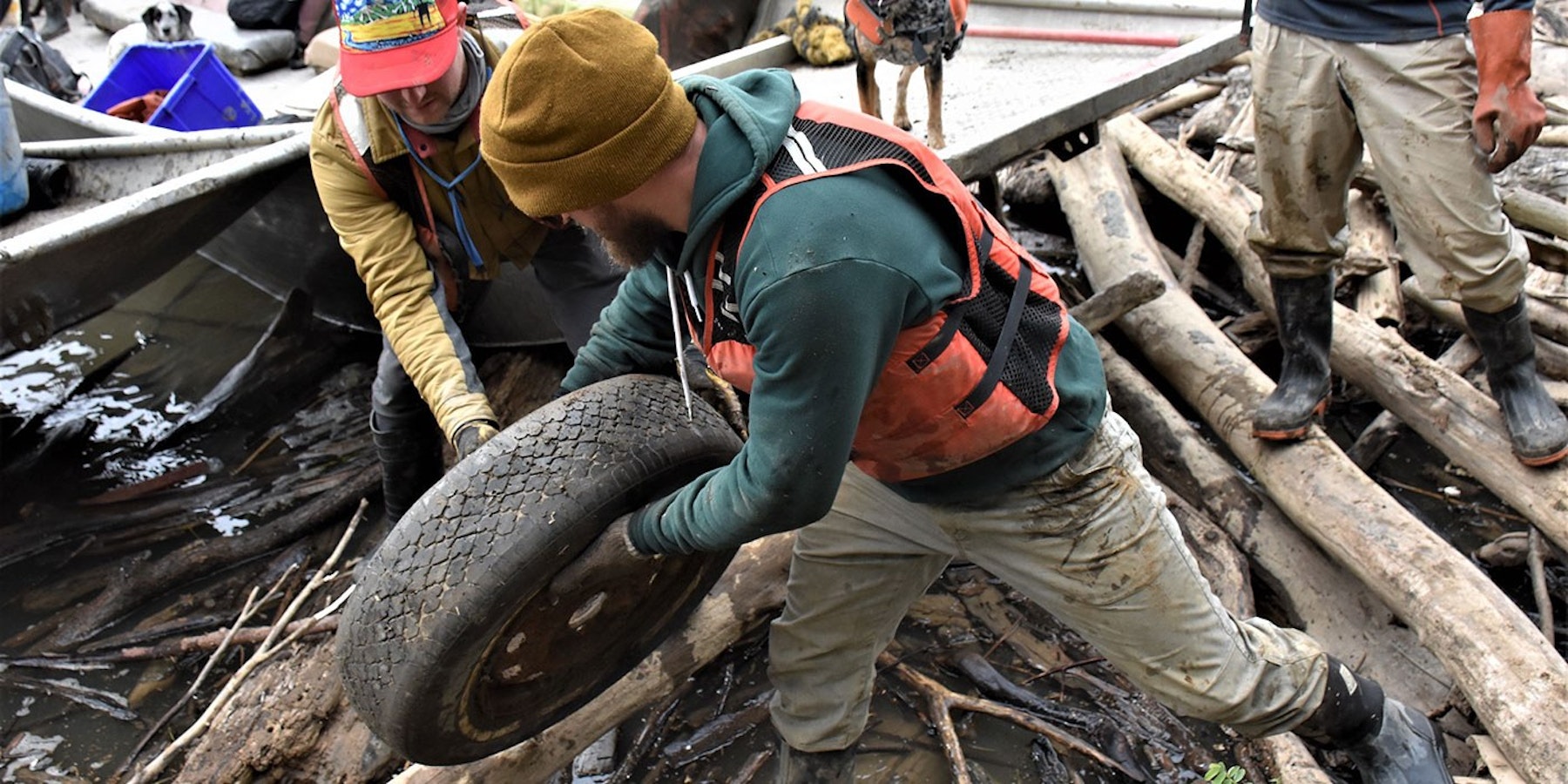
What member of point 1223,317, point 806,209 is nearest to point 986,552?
point 806,209

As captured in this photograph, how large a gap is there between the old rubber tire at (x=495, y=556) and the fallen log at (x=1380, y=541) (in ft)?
7.06

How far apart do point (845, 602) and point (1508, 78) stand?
2.35m

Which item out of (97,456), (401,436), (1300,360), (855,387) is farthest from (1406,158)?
(97,456)

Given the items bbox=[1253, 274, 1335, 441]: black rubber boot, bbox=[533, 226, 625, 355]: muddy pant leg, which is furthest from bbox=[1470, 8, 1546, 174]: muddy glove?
bbox=[533, 226, 625, 355]: muddy pant leg

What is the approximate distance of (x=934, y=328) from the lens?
84.5 inches

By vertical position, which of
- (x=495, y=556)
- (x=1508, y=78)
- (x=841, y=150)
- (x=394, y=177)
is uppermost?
(x=841, y=150)

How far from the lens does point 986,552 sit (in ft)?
9.08

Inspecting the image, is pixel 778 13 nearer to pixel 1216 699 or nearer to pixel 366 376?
pixel 366 376

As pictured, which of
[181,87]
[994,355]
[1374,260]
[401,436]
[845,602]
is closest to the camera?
[994,355]

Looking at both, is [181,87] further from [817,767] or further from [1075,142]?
[817,767]

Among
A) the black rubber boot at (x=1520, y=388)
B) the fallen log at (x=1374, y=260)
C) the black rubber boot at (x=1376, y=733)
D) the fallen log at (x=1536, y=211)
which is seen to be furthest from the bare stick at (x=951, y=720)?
the fallen log at (x=1536, y=211)

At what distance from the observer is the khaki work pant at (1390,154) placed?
3326 mm

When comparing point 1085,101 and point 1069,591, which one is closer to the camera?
point 1069,591

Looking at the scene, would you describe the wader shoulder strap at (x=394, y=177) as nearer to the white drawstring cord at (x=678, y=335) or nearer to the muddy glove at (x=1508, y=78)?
the white drawstring cord at (x=678, y=335)
